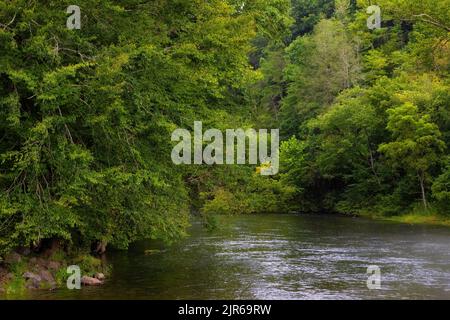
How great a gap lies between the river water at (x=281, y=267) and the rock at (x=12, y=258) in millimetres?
1300

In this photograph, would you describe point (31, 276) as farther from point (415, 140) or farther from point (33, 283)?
point (415, 140)

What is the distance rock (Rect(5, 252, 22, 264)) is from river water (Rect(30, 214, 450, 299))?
130 cm

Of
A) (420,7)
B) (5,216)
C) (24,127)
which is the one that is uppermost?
(420,7)

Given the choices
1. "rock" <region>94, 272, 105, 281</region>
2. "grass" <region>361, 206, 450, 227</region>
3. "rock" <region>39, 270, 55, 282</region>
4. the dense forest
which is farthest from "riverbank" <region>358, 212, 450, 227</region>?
"rock" <region>39, 270, 55, 282</region>

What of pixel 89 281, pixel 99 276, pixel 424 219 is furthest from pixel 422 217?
pixel 89 281

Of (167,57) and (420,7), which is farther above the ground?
(420,7)

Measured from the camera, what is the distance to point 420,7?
92.2 ft

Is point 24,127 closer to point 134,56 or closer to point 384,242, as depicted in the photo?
point 134,56

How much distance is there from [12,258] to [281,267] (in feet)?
28.0

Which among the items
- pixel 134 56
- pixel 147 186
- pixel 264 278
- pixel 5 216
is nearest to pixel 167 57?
pixel 134 56

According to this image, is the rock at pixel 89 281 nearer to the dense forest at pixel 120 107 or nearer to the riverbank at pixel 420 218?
the dense forest at pixel 120 107

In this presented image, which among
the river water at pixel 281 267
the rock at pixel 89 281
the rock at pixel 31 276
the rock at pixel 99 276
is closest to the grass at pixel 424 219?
the river water at pixel 281 267

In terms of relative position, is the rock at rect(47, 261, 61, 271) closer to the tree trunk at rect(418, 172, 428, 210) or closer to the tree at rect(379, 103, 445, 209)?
the tree at rect(379, 103, 445, 209)
